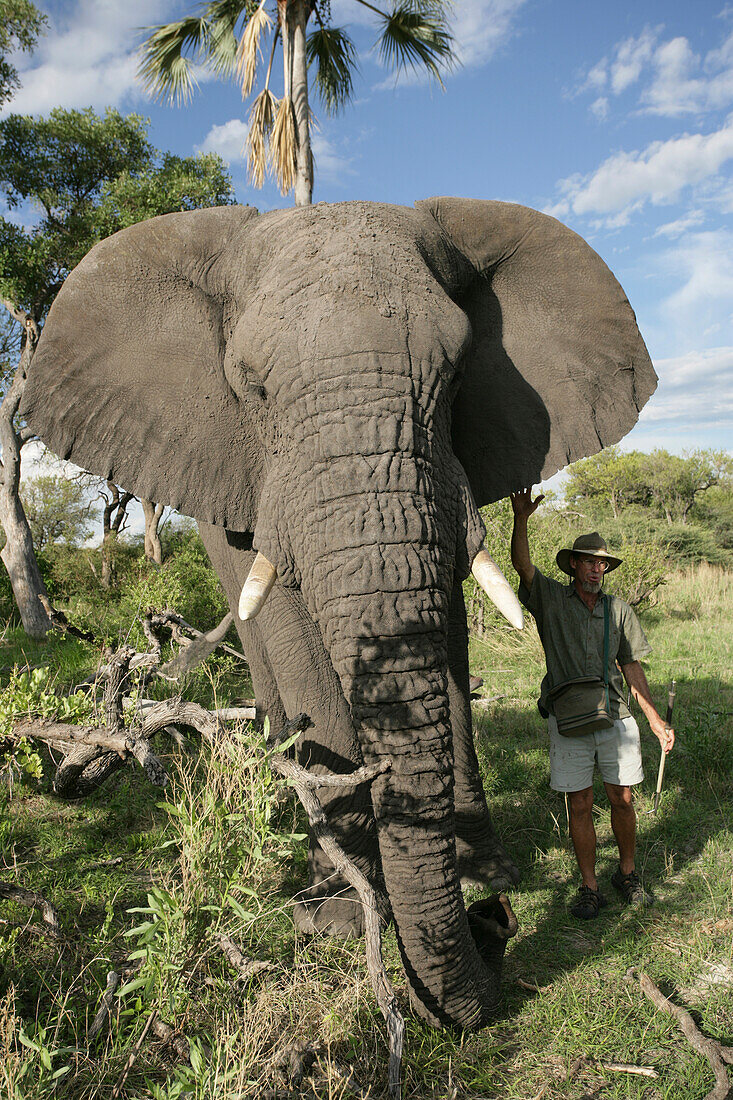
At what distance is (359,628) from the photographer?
9.19 feet

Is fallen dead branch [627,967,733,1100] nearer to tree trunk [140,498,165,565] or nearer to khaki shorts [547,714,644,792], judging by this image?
khaki shorts [547,714,644,792]

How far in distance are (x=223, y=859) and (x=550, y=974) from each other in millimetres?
1730

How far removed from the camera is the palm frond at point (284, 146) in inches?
451

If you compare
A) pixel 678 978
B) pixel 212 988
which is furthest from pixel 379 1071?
pixel 678 978

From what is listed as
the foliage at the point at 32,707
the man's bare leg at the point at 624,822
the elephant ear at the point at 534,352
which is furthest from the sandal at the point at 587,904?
the foliage at the point at 32,707

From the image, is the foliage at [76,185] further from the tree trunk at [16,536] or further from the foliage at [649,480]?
the foliage at [649,480]

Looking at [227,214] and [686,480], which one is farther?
[686,480]

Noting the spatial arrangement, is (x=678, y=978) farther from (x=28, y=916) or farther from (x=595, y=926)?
(x=28, y=916)

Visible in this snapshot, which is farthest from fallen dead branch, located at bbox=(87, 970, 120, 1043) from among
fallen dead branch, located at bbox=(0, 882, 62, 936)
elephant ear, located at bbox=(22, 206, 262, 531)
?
elephant ear, located at bbox=(22, 206, 262, 531)

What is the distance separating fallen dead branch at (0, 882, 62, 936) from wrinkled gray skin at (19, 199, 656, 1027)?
1224mm

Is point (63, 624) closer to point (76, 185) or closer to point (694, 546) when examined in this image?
point (76, 185)

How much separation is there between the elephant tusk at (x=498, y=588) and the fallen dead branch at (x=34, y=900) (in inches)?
93.0

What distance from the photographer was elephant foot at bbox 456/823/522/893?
446cm

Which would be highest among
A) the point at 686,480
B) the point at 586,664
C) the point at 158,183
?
the point at 158,183
